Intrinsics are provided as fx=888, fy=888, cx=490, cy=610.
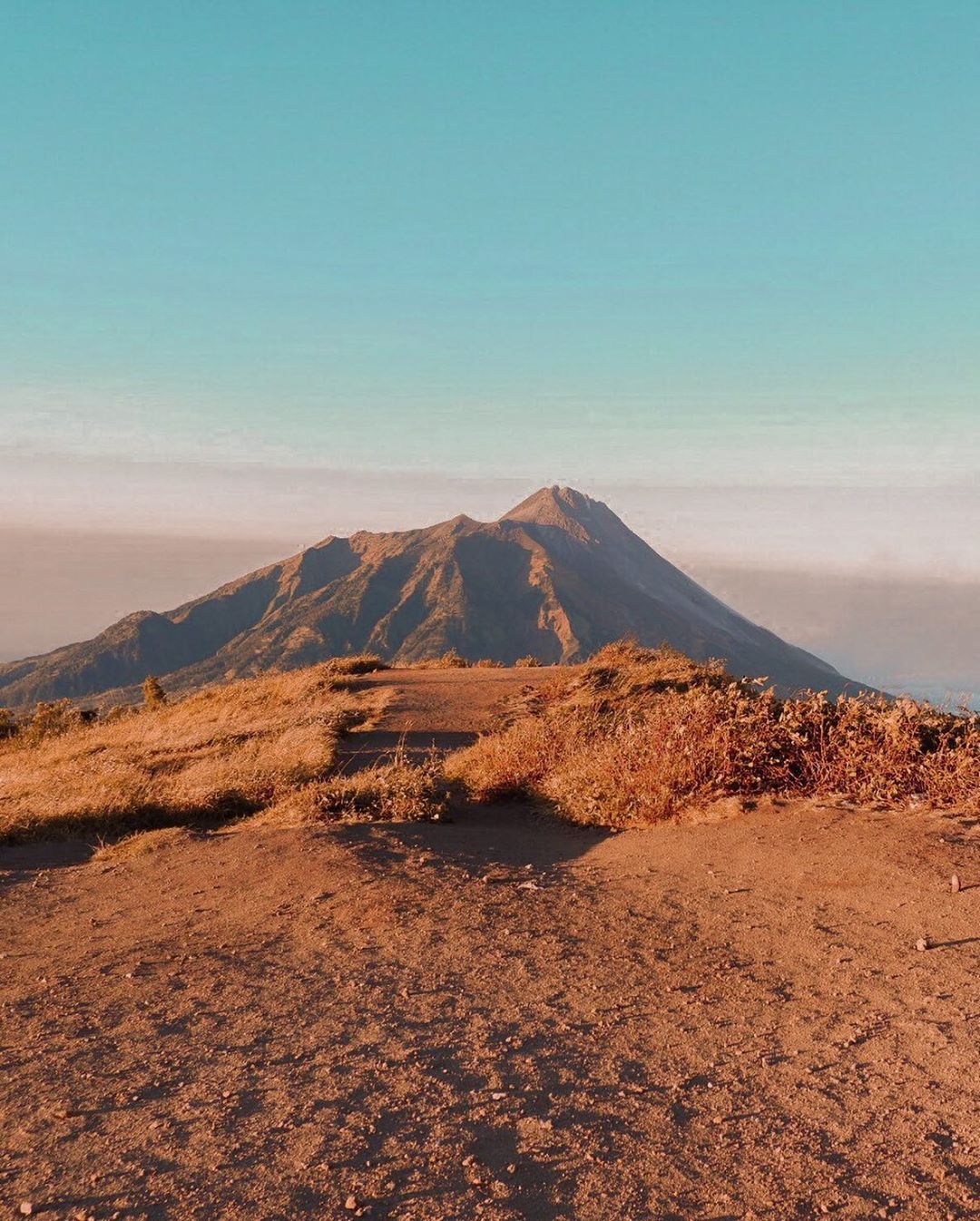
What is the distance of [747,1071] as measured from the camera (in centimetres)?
466

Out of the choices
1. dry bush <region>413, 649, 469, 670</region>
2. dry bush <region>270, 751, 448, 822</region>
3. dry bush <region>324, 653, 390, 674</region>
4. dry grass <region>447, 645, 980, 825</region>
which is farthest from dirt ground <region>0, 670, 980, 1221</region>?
dry bush <region>413, 649, 469, 670</region>

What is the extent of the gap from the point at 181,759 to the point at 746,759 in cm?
1031

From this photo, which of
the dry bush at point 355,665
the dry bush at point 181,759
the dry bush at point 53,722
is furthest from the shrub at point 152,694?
the dry bush at point 355,665

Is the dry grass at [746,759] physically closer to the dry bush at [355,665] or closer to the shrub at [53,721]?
the dry bush at [355,665]

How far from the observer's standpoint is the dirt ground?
376 centimetres

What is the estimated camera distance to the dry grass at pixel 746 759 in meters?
9.06

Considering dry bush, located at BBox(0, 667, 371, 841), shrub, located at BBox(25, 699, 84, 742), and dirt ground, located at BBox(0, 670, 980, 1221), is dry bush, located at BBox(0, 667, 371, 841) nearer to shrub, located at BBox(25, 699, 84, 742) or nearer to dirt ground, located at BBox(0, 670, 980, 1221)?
shrub, located at BBox(25, 699, 84, 742)

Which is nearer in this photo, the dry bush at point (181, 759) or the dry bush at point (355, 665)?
the dry bush at point (181, 759)

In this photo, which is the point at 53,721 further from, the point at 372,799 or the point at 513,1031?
the point at 513,1031

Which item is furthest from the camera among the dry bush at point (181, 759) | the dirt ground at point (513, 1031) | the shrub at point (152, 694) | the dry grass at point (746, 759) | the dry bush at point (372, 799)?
the shrub at point (152, 694)

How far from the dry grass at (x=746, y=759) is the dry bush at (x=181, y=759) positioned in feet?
11.5

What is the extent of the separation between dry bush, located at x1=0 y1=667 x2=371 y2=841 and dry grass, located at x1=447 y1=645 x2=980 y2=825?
349 centimetres

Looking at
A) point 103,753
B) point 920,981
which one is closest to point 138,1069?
point 920,981

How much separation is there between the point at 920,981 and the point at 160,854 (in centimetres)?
777
